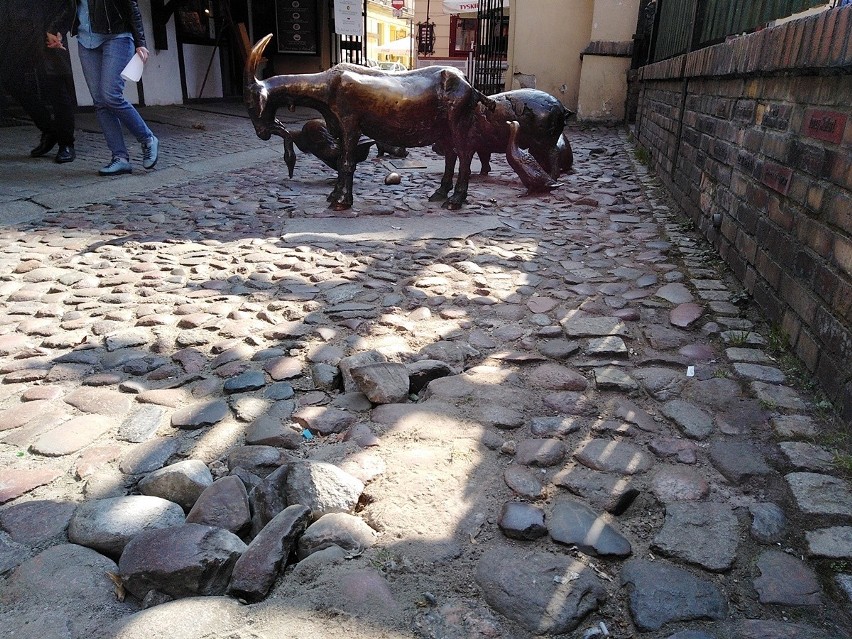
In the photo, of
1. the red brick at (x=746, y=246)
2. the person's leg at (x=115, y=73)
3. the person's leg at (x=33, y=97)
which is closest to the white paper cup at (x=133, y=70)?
the person's leg at (x=115, y=73)

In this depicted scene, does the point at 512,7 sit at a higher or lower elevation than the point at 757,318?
higher

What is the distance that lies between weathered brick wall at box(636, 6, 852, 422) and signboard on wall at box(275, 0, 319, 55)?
12.5 meters

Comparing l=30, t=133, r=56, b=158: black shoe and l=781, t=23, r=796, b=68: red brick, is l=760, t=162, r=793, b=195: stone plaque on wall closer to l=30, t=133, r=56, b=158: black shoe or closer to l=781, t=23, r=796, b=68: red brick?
l=781, t=23, r=796, b=68: red brick

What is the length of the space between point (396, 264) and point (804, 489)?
254 centimetres

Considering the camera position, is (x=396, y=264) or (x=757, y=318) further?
(x=396, y=264)

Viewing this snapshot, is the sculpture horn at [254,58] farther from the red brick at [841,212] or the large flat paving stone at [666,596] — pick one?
the large flat paving stone at [666,596]

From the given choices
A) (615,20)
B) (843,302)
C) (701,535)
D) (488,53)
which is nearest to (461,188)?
(843,302)

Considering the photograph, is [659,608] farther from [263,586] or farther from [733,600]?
[263,586]

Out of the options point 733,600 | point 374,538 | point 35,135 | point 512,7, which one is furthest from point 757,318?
point 512,7

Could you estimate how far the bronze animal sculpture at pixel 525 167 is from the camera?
19.2 feet

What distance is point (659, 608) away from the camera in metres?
1.35

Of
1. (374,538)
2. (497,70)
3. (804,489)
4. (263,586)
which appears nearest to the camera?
(263,586)

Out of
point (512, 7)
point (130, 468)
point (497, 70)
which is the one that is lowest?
point (130, 468)

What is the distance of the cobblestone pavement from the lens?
134cm
